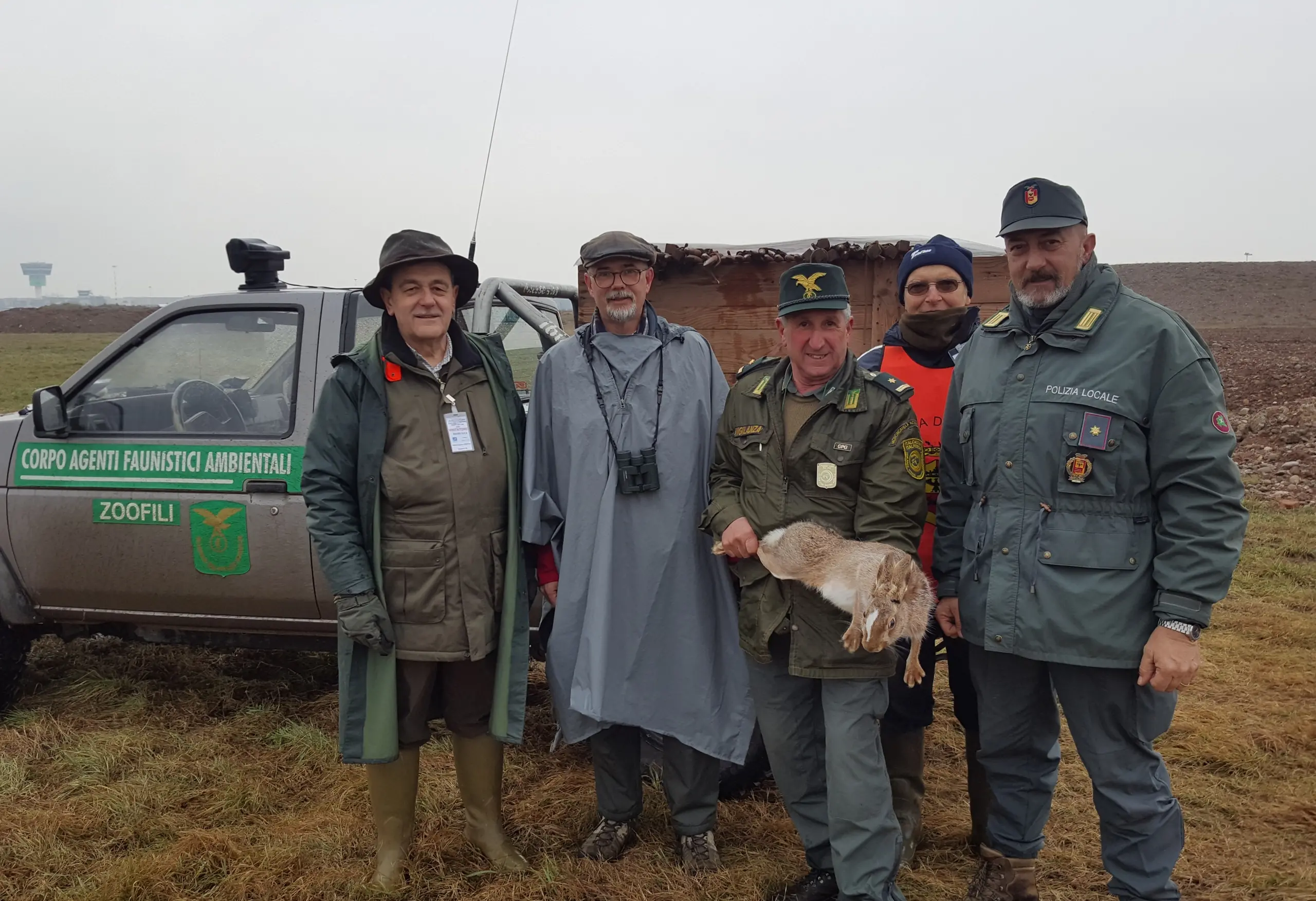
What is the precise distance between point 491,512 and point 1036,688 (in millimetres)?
1696

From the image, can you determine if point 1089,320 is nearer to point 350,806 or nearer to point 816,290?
point 816,290

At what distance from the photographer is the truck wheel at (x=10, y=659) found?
407cm

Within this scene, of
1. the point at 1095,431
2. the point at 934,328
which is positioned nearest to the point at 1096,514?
the point at 1095,431

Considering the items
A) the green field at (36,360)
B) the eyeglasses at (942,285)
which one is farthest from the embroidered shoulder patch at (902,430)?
the green field at (36,360)

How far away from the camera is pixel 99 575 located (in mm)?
3900

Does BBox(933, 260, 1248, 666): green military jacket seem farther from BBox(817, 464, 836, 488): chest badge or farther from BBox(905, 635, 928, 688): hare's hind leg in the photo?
BBox(817, 464, 836, 488): chest badge

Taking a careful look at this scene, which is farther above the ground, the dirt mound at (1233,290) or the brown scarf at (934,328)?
the dirt mound at (1233,290)

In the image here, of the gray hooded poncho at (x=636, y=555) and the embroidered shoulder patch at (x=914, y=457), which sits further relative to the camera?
the gray hooded poncho at (x=636, y=555)

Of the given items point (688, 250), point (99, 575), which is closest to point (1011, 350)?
point (688, 250)

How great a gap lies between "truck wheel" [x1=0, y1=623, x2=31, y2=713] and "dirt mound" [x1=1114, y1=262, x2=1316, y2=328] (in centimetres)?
4577

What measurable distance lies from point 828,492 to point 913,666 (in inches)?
20.5

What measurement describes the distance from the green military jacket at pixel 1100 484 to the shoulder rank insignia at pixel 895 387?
0.20 metres

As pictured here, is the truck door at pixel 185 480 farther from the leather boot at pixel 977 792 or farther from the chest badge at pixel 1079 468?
the chest badge at pixel 1079 468

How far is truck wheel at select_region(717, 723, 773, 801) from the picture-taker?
11.4 ft
